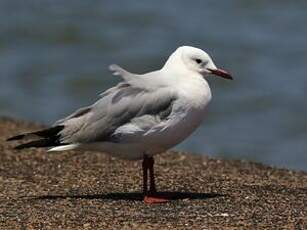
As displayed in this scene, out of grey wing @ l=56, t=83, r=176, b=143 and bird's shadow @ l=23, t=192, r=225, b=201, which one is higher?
grey wing @ l=56, t=83, r=176, b=143

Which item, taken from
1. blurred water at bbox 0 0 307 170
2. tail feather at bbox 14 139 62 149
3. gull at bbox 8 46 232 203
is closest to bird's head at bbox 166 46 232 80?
gull at bbox 8 46 232 203

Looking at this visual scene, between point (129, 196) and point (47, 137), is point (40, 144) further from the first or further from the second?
point (129, 196)

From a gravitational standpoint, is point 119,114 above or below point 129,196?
above

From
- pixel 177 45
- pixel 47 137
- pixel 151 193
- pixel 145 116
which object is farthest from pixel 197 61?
pixel 177 45

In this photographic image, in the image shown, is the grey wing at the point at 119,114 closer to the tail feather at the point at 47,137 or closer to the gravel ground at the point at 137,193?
the tail feather at the point at 47,137

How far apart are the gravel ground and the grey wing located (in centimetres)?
42

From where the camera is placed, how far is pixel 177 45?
16.8 meters

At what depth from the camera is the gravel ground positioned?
21.5ft

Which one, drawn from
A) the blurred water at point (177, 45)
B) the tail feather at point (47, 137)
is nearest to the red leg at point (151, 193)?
the tail feather at point (47, 137)

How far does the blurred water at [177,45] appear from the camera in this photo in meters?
13.3

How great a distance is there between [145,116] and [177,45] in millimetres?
9950

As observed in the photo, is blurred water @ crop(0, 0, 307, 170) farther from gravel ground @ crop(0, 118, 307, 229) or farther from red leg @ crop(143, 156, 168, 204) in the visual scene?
red leg @ crop(143, 156, 168, 204)

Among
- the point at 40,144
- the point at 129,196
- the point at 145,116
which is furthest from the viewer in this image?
the point at 129,196

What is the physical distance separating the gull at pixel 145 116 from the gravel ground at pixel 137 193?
33 cm
